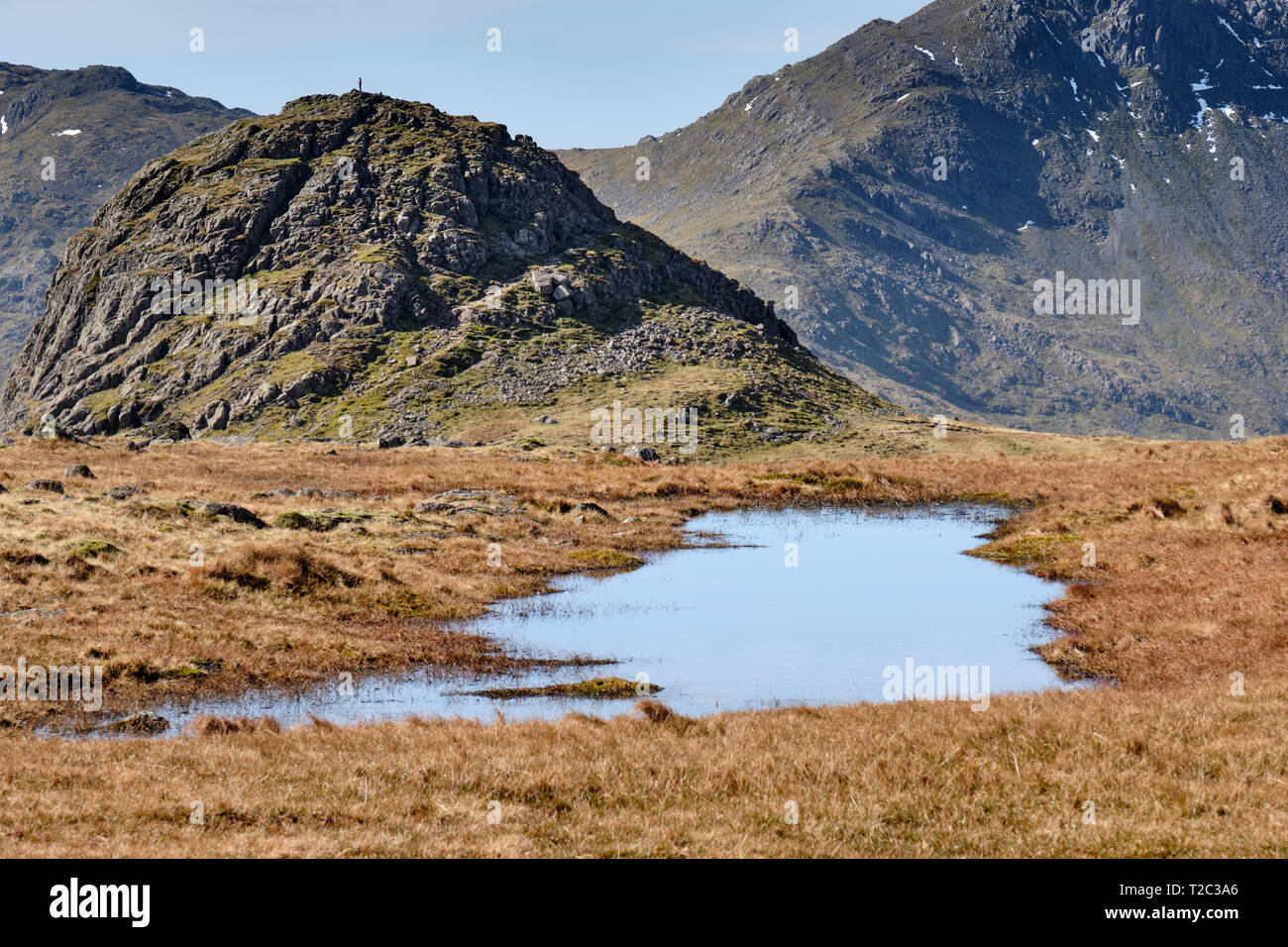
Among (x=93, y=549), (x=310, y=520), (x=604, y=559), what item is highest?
(x=93, y=549)

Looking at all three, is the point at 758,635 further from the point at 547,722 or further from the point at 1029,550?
the point at 1029,550

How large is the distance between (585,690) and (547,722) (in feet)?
21.1

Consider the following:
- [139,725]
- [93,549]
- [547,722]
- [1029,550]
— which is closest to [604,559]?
[1029,550]

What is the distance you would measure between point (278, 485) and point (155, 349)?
310 ft

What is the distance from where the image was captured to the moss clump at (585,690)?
91.6 feet

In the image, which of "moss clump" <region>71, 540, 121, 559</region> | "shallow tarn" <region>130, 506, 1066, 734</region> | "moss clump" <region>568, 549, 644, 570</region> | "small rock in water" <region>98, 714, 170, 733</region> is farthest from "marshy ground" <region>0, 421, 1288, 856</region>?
"shallow tarn" <region>130, 506, 1066, 734</region>

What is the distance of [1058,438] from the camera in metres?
119

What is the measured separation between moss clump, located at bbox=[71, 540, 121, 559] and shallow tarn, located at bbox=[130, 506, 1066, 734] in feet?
41.4

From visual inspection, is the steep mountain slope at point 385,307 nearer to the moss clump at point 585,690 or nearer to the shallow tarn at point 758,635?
the shallow tarn at point 758,635

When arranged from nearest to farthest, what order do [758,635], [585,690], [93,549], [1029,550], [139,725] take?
1. [139,725]
2. [585,690]
3. [758,635]
4. [93,549]
5. [1029,550]

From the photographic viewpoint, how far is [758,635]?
36.5 m
